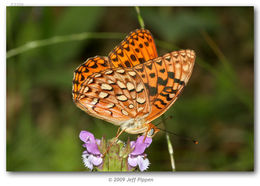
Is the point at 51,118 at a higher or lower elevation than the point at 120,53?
lower

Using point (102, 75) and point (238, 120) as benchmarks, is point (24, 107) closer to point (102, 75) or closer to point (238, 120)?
point (102, 75)

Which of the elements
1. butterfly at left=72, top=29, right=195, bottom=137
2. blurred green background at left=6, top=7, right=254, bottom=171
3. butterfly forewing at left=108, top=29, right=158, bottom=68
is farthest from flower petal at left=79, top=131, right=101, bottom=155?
blurred green background at left=6, top=7, right=254, bottom=171

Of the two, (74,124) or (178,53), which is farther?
(74,124)

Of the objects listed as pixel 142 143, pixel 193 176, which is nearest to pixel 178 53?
pixel 142 143

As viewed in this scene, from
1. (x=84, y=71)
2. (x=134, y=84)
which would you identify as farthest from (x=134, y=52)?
(x=84, y=71)

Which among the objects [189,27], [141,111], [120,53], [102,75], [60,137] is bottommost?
[60,137]

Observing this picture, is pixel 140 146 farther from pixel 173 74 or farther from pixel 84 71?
pixel 84 71

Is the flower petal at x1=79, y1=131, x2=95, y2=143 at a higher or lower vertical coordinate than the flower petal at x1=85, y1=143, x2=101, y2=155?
higher

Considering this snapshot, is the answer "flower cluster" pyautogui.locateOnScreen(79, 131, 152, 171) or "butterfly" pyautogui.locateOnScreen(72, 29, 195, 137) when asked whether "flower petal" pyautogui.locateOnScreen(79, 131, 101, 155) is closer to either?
"flower cluster" pyautogui.locateOnScreen(79, 131, 152, 171)
